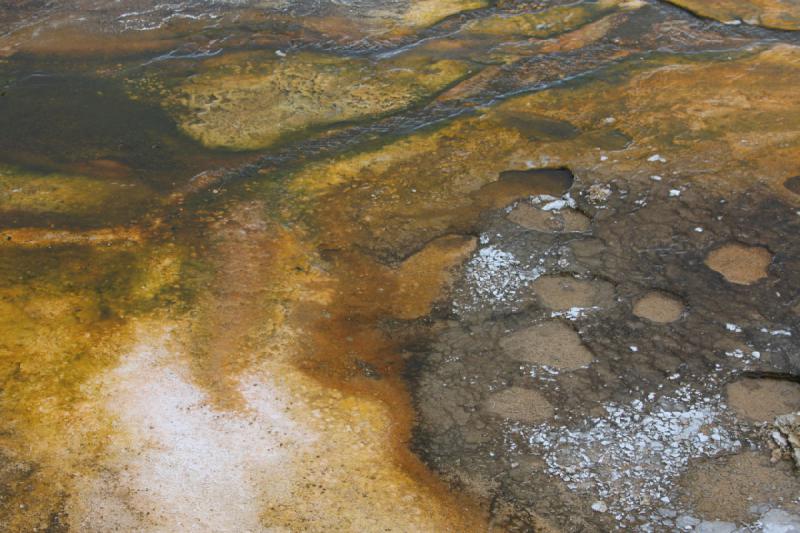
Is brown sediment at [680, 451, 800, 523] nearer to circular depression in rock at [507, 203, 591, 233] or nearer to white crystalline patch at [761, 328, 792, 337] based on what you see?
white crystalline patch at [761, 328, 792, 337]

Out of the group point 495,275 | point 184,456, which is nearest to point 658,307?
point 495,275

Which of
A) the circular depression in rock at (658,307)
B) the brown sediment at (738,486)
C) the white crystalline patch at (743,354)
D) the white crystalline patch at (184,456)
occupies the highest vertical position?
the white crystalline patch at (184,456)

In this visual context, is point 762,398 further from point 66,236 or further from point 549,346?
point 66,236

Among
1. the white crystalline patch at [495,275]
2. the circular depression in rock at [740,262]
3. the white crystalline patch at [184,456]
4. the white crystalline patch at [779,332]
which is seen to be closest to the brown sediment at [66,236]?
the white crystalline patch at [184,456]

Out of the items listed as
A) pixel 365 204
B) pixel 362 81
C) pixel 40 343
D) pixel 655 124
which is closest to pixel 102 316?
pixel 40 343

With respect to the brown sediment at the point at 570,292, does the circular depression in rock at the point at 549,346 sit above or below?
below

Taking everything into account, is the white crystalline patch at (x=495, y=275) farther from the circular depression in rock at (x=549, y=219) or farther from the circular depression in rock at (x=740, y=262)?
the circular depression in rock at (x=740, y=262)
